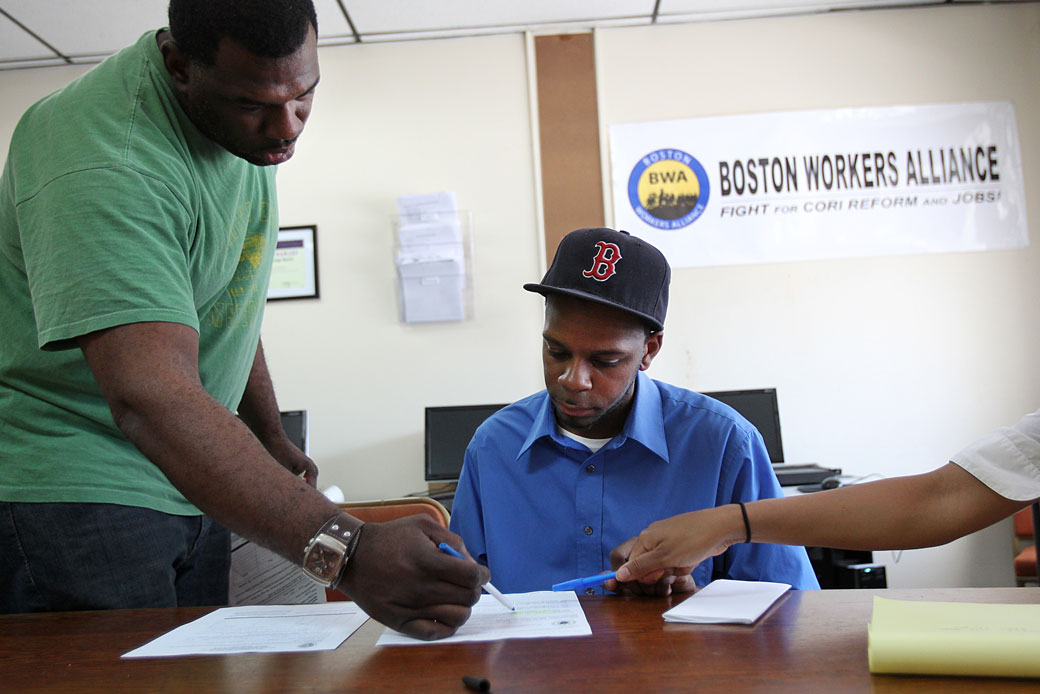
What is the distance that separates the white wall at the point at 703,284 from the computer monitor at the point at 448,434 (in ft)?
0.68

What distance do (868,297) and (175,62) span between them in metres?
3.09

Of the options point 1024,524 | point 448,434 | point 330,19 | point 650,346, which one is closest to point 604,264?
point 650,346

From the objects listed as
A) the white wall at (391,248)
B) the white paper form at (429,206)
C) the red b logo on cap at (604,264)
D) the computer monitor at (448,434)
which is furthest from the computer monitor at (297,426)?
the red b logo on cap at (604,264)

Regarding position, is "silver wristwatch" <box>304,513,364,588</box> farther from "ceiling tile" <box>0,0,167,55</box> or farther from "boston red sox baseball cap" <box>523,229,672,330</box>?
"ceiling tile" <box>0,0,167,55</box>

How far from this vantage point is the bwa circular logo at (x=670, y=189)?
3.54m

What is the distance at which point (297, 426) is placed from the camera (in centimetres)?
332

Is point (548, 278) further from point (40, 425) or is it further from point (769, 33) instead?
point (769, 33)

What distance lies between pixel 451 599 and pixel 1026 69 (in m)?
3.82

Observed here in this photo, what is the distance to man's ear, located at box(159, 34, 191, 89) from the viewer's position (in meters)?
1.09

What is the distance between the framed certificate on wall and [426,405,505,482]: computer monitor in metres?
0.82

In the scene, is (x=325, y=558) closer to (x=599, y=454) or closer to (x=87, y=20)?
(x=599, y=454)

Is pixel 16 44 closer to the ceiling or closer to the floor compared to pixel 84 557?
closer to the ceiling

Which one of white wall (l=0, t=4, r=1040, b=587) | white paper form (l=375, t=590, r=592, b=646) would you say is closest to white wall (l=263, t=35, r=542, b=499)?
white wall (l=0, t=4, r=1040, b=587)

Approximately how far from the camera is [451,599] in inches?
32.8
